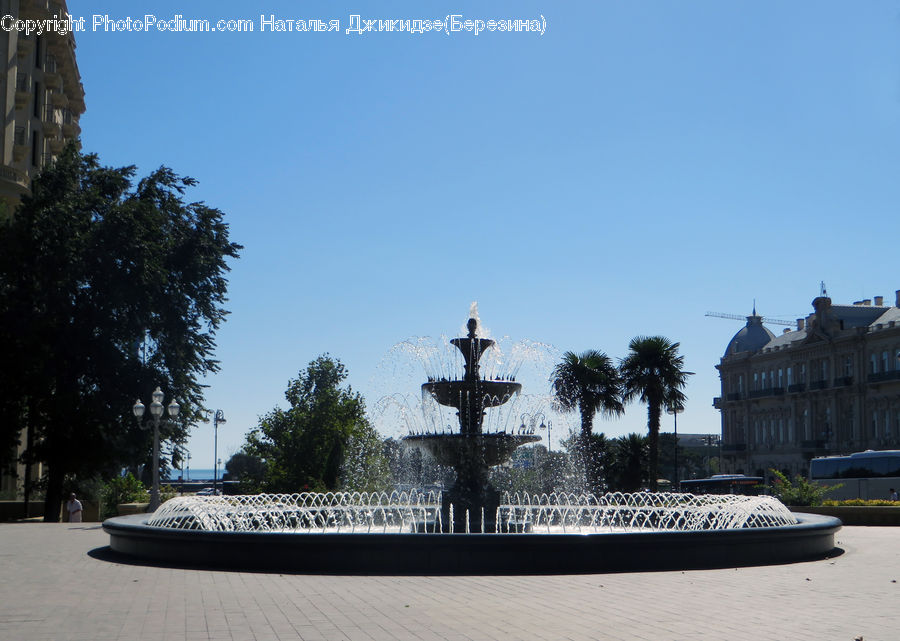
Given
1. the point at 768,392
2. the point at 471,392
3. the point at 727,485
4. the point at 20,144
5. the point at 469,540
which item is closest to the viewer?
the point at 469,540

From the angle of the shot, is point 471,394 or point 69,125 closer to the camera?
point 471,394

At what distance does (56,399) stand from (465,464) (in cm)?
1825

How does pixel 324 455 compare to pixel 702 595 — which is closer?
pixel 702 595

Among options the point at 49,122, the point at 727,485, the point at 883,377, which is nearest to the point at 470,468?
the point at 49,122

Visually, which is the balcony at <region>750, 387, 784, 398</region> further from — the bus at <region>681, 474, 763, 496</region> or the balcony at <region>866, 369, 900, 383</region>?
the bus at <region>681, 474, 763, 496</region>

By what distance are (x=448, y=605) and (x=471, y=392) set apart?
26.8ft

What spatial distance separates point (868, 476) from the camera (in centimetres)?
4550

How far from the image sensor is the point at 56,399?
3089cm

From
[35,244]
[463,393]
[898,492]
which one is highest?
[35,244]

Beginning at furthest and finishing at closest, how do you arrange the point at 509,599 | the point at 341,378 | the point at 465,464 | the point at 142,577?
the point at 341,378 → the point at 465,464 → the point at 142,577 → the point at 509,599

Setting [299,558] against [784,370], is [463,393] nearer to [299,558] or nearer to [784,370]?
[299,558]

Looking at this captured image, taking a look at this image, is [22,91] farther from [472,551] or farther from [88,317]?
[472,551]

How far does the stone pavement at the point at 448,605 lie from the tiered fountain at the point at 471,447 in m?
4.91

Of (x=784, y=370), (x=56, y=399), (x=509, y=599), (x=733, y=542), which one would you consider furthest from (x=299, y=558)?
(x=784, y=370)
